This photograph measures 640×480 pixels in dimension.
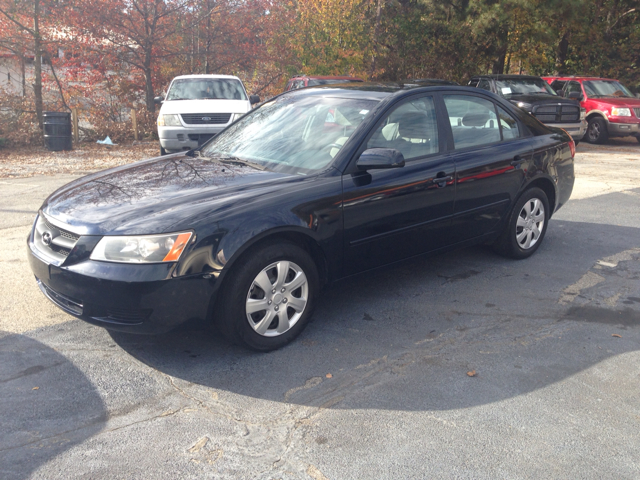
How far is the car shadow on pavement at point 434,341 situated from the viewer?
3352mm

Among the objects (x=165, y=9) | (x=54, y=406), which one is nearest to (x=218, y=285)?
(x=54, y=406)

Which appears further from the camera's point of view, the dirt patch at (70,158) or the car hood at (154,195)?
the dirt patch at (70,158)

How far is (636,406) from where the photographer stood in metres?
3.20

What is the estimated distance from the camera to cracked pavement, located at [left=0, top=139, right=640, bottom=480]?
2701 mm

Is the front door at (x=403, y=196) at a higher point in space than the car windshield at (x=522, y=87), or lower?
lower

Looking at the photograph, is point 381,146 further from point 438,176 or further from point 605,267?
point 605,267

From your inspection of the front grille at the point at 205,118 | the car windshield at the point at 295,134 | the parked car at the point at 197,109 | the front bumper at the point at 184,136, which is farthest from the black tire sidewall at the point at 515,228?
the front grille at the point at 205,118

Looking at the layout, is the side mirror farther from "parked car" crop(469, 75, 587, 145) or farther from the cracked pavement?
"parked car" crop(469, 75, 587, 145)

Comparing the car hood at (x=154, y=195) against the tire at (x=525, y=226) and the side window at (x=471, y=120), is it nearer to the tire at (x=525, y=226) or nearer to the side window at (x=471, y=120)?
the side window at (x=471, y=120)

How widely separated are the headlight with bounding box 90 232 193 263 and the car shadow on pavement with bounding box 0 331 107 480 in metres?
0.74

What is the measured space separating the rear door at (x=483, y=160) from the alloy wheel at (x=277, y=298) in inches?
64.0

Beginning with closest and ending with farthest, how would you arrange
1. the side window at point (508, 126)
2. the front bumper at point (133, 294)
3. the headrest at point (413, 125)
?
the front bumper at point (133, 294) → the headrest at point (413, 125) → the side window at point (508, 126)

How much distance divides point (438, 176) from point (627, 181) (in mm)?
7562

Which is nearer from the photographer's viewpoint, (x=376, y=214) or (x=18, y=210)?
(x=376, y=214)
